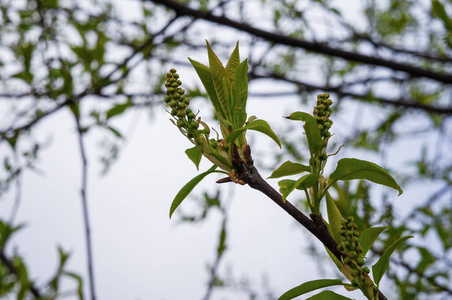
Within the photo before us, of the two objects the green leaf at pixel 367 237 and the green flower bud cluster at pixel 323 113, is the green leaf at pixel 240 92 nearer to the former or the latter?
the green flower bud cluster at pixel 323 113

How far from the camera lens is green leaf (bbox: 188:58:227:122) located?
0.60m

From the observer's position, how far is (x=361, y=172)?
0.57 metres

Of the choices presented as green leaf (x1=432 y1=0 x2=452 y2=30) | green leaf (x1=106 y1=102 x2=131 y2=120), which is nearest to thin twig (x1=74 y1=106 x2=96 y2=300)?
green leaf (x1=106 y1=102 x2=131 y2=120)

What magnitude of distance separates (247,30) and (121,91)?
1.89ft

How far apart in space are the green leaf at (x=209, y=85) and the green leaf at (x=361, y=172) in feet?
0.61

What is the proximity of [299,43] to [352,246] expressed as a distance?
4.38 ft

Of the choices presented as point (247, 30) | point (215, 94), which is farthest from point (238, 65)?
point (247, 30)

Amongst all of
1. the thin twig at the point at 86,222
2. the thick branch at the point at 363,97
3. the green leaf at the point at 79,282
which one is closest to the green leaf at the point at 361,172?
the thin twig at the point at 86,222

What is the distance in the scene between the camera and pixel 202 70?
604 mm

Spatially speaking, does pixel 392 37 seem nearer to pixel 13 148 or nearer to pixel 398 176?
pixel 398 176

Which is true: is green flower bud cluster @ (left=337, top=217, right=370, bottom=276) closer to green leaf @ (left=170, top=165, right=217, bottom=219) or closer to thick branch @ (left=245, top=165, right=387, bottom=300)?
thick branch @ (left=245, top=165, right=387, bottom=300)

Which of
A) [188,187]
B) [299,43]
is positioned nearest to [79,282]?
[188,187]

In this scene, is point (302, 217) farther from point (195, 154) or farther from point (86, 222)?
point (86, 222)

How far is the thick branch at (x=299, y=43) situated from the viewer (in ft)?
5.17
